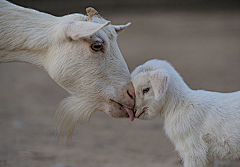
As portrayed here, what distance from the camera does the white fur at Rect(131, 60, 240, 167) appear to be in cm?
335

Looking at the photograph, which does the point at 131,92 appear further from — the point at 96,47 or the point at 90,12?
the point at 90,12

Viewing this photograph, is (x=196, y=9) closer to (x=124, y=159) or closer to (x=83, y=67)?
(x=124, y=159)

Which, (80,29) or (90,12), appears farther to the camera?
(90,12)

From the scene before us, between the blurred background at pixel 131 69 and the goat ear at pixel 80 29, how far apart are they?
2314 millimetres

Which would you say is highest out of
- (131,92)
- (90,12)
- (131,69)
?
(90,12)

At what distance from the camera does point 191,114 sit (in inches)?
138

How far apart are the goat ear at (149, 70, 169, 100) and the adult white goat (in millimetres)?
296

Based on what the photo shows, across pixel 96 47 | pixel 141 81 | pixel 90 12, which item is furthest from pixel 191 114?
pixel 90 12

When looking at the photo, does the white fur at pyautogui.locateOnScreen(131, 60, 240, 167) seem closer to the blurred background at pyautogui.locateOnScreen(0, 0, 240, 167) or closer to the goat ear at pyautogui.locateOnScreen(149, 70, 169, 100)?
the goat ear at pyautogui.locateOnScreen(149, 70, 169, 100)

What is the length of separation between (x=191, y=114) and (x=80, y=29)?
1.25m

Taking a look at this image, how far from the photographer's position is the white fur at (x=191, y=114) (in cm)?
335

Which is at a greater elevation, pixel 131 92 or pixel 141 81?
pixel 141 81

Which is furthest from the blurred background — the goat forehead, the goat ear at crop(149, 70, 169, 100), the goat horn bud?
the goat horn bud

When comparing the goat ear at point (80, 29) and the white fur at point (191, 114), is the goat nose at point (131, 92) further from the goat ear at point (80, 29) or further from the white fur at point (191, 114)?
the goat ear at point (80, 29)
